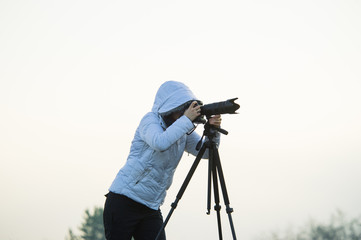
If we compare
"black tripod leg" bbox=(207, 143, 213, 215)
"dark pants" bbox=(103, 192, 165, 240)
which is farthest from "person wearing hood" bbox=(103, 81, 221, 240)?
"black tripod leg" bbox=(207, 143, 213, 215)

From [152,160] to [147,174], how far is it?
11 centimetres

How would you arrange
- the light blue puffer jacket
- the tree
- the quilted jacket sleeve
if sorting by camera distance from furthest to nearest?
the tree → the light blue puffer jacket → the quilted jacket sleeve

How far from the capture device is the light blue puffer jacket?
9.43 ft

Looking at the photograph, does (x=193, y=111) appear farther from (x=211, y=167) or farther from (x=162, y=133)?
(x=211, y=167)

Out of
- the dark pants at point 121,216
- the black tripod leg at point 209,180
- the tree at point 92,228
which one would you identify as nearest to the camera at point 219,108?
the black tripod leg at point 209,180

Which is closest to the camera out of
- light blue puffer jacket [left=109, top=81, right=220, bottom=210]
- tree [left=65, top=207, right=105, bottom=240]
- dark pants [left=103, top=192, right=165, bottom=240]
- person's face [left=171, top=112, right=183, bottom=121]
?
light blue puffer jacket [left=109, top=81, right=220, bottom=210]

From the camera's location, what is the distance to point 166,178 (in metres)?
3.05

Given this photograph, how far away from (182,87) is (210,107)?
1.19 ft

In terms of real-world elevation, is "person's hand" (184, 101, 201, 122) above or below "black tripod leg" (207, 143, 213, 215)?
above

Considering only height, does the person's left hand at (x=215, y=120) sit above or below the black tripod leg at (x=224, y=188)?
above

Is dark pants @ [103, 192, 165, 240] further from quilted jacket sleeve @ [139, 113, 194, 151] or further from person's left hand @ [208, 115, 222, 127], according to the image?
person's left hand @ [208, 115, 222, 127]

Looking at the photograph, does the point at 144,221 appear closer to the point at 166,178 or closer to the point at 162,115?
the point at 166,178

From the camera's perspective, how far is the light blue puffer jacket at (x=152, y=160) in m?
2.88

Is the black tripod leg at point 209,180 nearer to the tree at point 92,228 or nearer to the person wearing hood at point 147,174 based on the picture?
the person wearing hood at point 147,174
